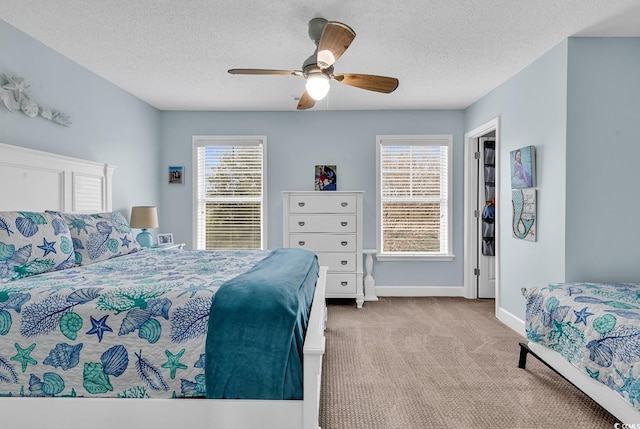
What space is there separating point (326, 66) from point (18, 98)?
7.42 ft

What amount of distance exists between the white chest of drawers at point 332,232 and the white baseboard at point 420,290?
1.95 feet

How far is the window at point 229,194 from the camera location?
481 cm

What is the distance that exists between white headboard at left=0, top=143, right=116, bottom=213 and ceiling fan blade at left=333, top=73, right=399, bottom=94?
2335mm

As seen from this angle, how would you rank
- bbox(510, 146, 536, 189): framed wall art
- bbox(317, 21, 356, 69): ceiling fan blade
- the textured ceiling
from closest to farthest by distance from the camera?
bbox(317, 21, 356, 69): ceiling fan blade < the textured ceiling < bbox(510, 146, 536, 189): framed wall art

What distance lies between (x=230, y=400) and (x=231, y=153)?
12.4ft

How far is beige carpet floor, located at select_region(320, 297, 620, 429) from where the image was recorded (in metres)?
2.00

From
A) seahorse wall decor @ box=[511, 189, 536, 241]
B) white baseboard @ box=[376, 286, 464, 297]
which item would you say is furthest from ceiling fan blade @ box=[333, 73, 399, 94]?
white baseboard @ box=[376, 286, 464, 297]

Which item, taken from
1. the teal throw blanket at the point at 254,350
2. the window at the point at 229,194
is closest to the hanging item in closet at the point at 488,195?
the window at the point at 229,194

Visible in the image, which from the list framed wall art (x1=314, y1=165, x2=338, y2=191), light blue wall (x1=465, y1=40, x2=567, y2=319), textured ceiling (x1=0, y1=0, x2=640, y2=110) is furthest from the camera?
framed wall art (x1=314, y1=165, x2=338, y2=191)

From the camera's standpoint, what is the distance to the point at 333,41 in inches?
81.0

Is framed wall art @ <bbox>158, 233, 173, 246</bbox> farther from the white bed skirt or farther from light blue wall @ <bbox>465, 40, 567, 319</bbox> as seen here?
the white bed skirt

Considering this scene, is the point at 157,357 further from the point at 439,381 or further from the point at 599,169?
the point at 599,169

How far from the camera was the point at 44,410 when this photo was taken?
158 centimetres

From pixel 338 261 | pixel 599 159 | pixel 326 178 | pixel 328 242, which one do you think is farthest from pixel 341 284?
pixel 599 159
